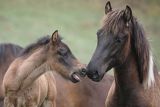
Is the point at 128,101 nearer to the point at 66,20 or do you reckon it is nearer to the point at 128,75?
the point at 128,75

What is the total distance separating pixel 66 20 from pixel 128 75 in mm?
15771

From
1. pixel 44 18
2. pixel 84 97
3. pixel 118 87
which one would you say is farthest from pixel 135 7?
pixel 118 87

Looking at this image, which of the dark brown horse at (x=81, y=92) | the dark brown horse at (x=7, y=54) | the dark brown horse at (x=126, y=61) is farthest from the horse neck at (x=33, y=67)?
the dark brown horse at (x=126, y=61)

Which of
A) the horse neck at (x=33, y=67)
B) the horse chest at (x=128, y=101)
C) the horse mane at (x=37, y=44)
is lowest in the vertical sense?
the horse chest at (x=128, y=101)

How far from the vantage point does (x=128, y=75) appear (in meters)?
Result: 8.65

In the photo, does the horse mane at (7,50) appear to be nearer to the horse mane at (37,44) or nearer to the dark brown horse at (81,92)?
the horse mane at (37,44)

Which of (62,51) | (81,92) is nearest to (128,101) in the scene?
(62,51)

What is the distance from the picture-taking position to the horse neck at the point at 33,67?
9.80 meters

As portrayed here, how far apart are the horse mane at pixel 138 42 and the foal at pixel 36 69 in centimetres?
145

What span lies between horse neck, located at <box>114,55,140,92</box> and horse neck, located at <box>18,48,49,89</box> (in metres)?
1.53

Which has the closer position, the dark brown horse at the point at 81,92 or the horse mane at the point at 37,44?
the horse mane at the point at 37,44

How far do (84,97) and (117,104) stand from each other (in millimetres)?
2483

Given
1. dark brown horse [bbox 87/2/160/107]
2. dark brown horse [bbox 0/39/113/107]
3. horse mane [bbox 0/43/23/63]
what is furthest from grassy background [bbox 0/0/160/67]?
dark brown horse [bbox 87/2/160/107]

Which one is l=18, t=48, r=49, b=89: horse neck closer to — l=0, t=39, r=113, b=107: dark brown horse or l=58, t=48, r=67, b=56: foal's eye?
l=58, t=48, r=67, b=56: foal's eye
